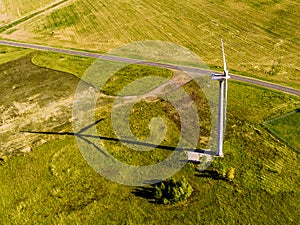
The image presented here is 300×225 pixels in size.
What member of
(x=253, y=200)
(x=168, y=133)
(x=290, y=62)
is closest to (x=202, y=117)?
(x=168, y=133)

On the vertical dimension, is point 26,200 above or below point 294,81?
above

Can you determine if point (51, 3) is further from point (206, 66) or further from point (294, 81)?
point (294, 81)

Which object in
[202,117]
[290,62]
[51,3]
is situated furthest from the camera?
[51,3]

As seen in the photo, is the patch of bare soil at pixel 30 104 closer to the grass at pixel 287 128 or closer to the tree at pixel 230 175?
the tree at pixel 230 175

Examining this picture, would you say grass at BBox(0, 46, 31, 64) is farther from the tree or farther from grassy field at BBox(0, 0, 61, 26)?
the tree

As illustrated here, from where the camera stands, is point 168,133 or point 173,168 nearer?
point 173,168
